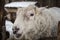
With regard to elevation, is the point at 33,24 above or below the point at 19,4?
below

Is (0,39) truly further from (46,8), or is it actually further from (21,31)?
(46,8)

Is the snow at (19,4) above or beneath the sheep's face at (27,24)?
above

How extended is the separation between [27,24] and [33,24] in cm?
4

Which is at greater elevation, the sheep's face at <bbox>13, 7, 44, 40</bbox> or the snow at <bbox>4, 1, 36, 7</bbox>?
the snow at <bbox>4, 1, 36, 7</bbox>

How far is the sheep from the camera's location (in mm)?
913

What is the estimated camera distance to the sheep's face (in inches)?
35.8

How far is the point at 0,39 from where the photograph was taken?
0.93 m

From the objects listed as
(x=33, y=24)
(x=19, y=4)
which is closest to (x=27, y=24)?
(x=33, y=24)

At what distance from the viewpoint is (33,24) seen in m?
0.94

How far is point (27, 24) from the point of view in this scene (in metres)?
0.93

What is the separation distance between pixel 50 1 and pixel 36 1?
0.31 ft

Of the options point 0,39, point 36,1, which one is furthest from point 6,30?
point 36,1

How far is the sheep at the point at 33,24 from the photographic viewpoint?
35.9 inches

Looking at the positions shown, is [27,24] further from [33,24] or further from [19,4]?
[19,4]
